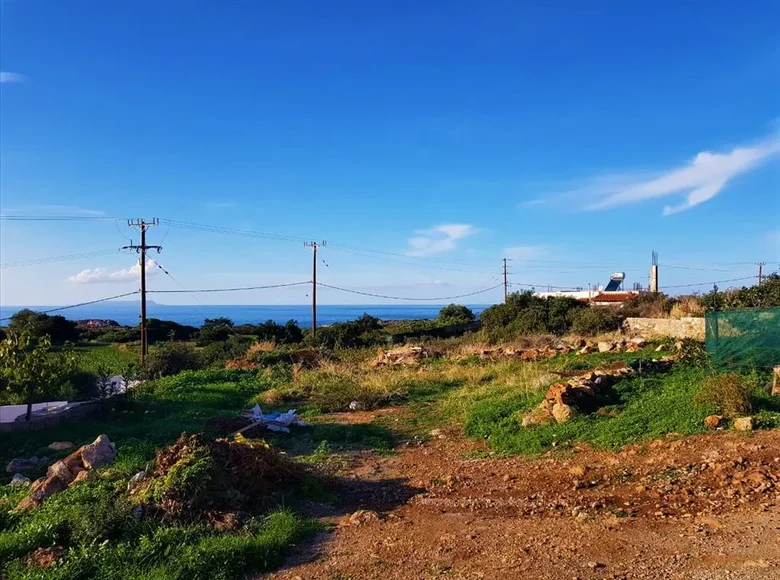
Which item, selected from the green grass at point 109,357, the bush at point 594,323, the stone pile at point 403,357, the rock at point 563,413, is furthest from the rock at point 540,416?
the green grass at point 109,357

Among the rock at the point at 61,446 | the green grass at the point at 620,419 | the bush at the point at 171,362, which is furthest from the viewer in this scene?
the bush at the point at 171,362

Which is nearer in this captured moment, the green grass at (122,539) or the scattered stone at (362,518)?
the green grass at (122,539)

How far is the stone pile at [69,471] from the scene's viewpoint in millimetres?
7039

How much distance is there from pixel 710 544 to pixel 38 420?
1141 cm

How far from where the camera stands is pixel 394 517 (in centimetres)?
635

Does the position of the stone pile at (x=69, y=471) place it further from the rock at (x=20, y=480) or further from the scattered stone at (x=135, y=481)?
the scattered stone at (x=135, y=481)

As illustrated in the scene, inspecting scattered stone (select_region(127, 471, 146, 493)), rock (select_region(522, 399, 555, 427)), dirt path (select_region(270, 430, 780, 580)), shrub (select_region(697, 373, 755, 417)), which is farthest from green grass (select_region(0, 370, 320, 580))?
shrub (select_region(697, 373, 755, 417))

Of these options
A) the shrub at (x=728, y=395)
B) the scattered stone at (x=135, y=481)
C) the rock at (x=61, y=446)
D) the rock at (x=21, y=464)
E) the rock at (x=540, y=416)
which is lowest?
the rock at (x=21, y=464)

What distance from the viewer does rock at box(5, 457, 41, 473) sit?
9.02 metres

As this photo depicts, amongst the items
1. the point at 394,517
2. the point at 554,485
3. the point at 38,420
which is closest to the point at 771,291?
the point at 554,485

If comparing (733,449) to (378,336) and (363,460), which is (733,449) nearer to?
(363,460)

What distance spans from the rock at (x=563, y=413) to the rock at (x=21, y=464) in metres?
8.08

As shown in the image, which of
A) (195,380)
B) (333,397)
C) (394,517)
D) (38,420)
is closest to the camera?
(394,517)

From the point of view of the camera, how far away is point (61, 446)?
10227mm
